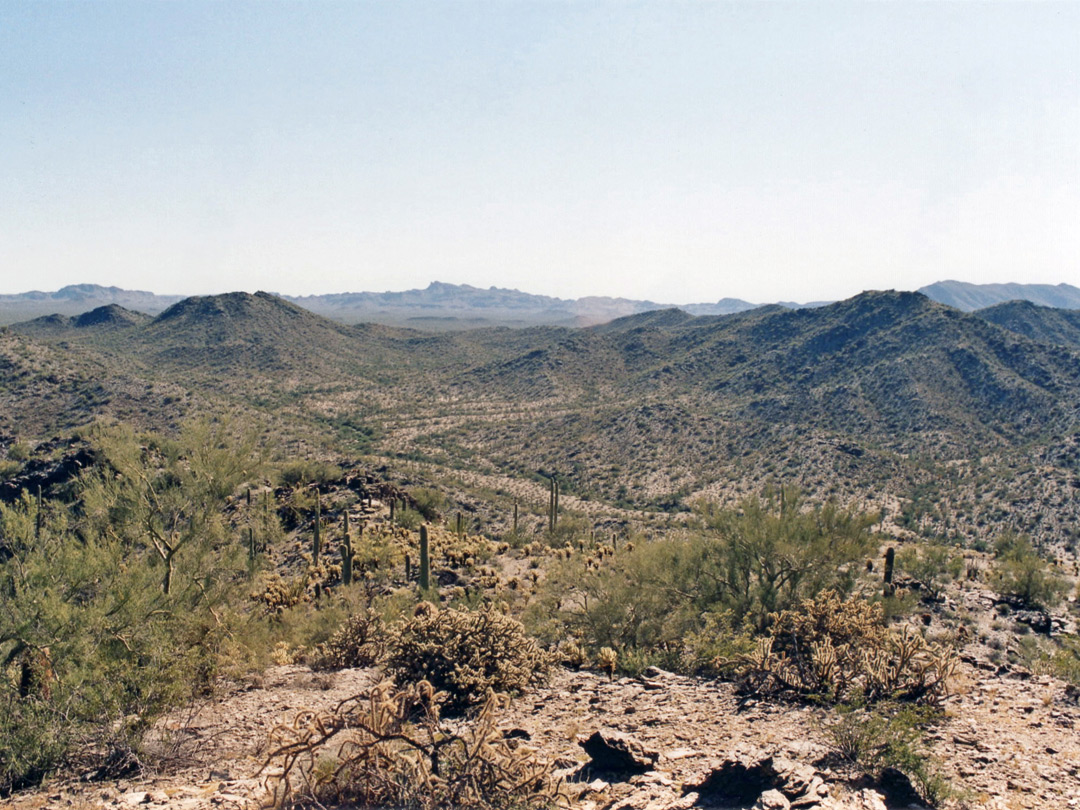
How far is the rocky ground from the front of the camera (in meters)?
6.05

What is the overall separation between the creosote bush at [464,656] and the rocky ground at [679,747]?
0.46 metres

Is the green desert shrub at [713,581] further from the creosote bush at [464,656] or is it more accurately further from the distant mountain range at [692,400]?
the distant mountain range at [692,400]

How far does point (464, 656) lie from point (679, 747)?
3179mm

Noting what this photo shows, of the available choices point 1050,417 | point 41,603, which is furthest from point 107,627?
point 1050,417

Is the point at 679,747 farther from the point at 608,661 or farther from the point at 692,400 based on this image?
the point at 692,400

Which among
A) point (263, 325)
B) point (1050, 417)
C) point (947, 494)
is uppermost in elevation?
point (263, 325)

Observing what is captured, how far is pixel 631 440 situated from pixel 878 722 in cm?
5224

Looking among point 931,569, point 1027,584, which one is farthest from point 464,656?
point 1027,584

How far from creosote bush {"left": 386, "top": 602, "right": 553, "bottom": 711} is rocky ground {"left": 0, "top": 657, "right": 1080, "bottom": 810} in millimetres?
459

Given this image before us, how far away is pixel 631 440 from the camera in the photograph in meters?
58.8

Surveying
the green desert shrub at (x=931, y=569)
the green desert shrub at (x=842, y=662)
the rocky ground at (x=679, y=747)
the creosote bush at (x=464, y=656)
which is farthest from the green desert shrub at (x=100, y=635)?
the green desert shrub at (x=931, y=569)

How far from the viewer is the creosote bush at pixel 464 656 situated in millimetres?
8766

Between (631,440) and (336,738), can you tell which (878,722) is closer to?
(336,738)

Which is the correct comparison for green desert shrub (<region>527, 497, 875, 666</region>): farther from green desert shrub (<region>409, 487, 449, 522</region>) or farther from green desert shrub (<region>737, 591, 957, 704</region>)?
green desert shrub (<region>409, 487, 449, 522</region>)
